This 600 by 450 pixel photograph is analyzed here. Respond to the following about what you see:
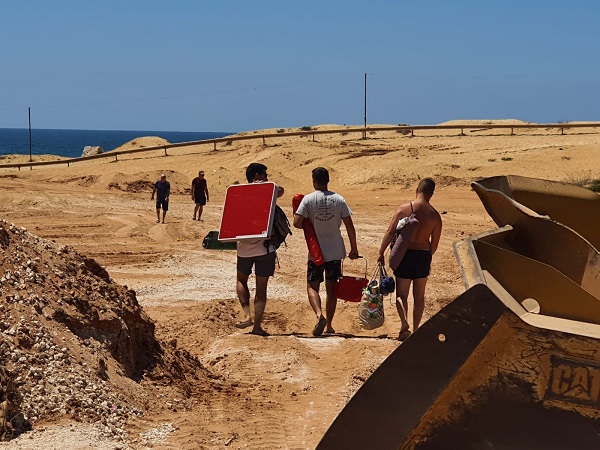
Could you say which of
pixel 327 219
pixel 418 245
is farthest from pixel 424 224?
pixel 327 219

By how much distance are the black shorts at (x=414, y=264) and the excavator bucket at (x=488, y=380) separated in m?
5.52

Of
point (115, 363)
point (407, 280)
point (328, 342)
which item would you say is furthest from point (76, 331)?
point (407, 280)

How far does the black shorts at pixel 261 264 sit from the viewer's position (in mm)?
9789

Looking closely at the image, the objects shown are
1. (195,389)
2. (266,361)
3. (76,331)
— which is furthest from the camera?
(266,361)

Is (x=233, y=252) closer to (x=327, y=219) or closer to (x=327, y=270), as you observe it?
(x=327, y=270)

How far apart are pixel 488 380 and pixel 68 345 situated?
3878 millimetres

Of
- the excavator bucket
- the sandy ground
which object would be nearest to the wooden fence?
the sandy ground

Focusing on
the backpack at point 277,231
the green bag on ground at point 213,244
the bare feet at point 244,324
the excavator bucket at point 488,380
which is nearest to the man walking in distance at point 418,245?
the backpack at point 277,231

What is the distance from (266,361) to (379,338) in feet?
5.43

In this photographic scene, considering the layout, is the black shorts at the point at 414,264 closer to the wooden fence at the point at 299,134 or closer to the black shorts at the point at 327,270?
the black shorts at the point at 327,270

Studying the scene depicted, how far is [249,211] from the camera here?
9.75 m

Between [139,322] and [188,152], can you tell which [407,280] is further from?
[188,152]

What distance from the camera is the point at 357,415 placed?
3.62 metres

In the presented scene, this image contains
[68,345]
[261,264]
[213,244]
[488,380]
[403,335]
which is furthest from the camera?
[213,244]
